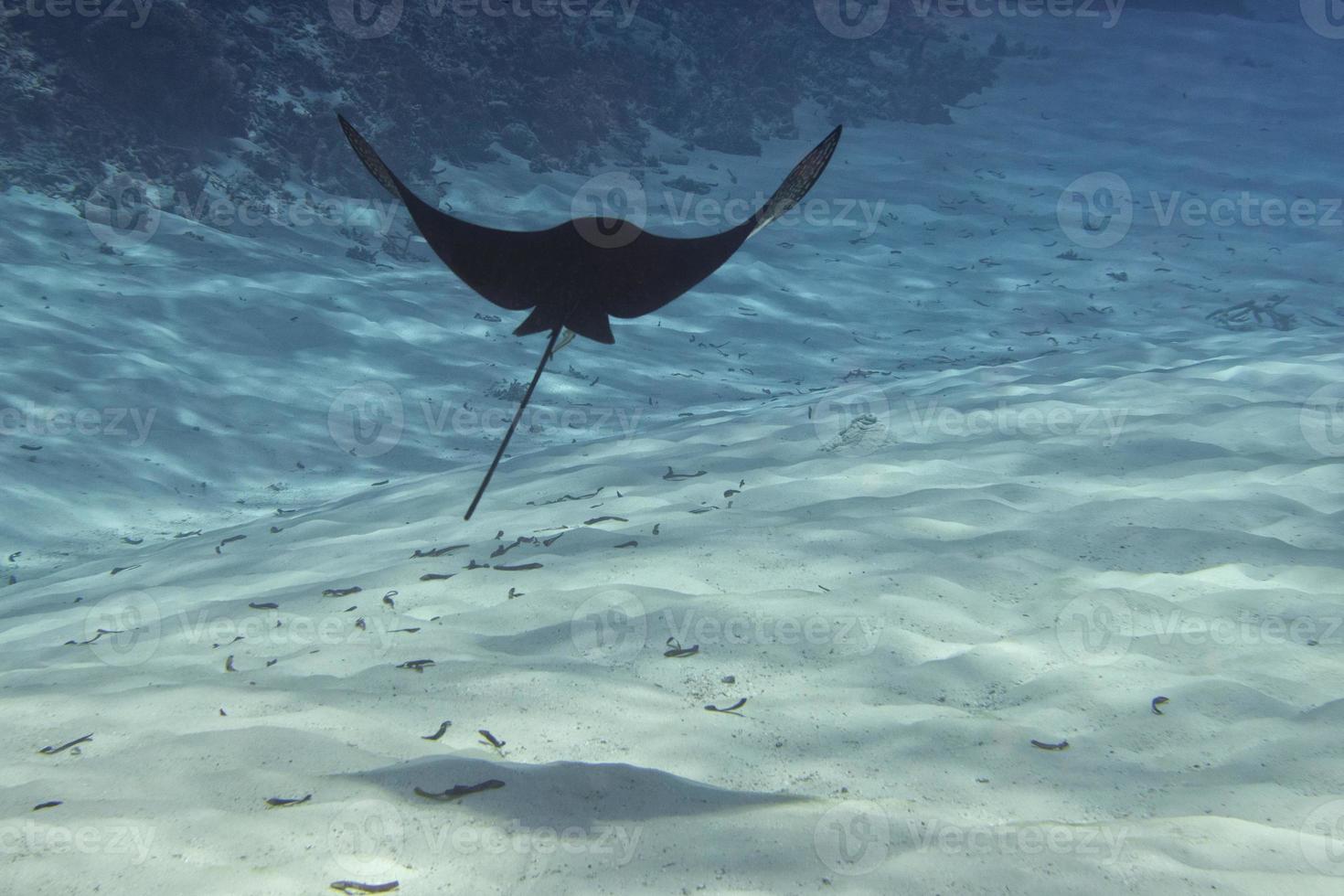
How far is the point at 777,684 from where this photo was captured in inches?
103

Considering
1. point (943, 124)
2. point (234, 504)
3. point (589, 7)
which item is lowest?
point (234, 504)

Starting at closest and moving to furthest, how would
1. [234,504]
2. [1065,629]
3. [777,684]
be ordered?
1. [777,684]
2. [1065,629]
3. [234,504]

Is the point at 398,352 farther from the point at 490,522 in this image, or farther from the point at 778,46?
the point at 778,46

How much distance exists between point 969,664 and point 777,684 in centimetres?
66

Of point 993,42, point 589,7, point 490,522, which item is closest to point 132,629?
point 490,522
